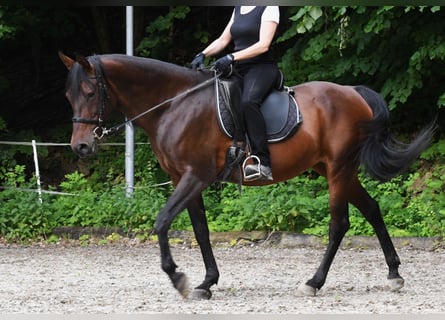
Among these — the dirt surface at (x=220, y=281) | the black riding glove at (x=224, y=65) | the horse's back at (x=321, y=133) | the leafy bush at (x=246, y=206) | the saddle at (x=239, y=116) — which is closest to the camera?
the dirt surface at (x=220, y=281)

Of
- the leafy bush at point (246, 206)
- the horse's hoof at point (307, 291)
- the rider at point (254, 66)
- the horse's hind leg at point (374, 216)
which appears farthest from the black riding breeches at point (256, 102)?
the leafy bush at point (246, 206)

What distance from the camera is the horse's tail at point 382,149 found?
6711 mm

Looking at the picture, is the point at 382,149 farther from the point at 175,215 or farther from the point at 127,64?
the point at 127,64

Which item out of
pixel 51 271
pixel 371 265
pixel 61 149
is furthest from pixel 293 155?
pixel 61 149

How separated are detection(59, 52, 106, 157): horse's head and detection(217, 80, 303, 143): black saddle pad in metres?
0.94

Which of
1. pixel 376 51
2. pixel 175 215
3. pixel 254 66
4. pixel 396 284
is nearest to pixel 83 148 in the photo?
pixel 175 215

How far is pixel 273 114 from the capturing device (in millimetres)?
6402

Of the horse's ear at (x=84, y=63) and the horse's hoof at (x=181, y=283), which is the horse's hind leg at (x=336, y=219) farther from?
the horse's ear at (x=84, y=63)

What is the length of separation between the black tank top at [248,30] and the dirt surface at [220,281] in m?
1.93

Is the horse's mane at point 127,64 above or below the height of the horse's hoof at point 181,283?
above

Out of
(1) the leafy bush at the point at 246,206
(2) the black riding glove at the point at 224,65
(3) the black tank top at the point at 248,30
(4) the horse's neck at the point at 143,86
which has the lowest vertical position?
(1) the leafy bush at the point at 246,206

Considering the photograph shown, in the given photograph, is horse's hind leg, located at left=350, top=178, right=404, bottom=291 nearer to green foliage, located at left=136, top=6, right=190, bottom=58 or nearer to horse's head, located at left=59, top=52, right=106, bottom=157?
horse's head, located at left=59, top=52, right=106, bottom=157

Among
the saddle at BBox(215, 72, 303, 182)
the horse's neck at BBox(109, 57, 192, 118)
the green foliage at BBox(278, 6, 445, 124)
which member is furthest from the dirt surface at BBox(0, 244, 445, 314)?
the green foliage at BBox(278, 6, 445, 124)

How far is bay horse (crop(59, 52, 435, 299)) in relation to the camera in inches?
238
